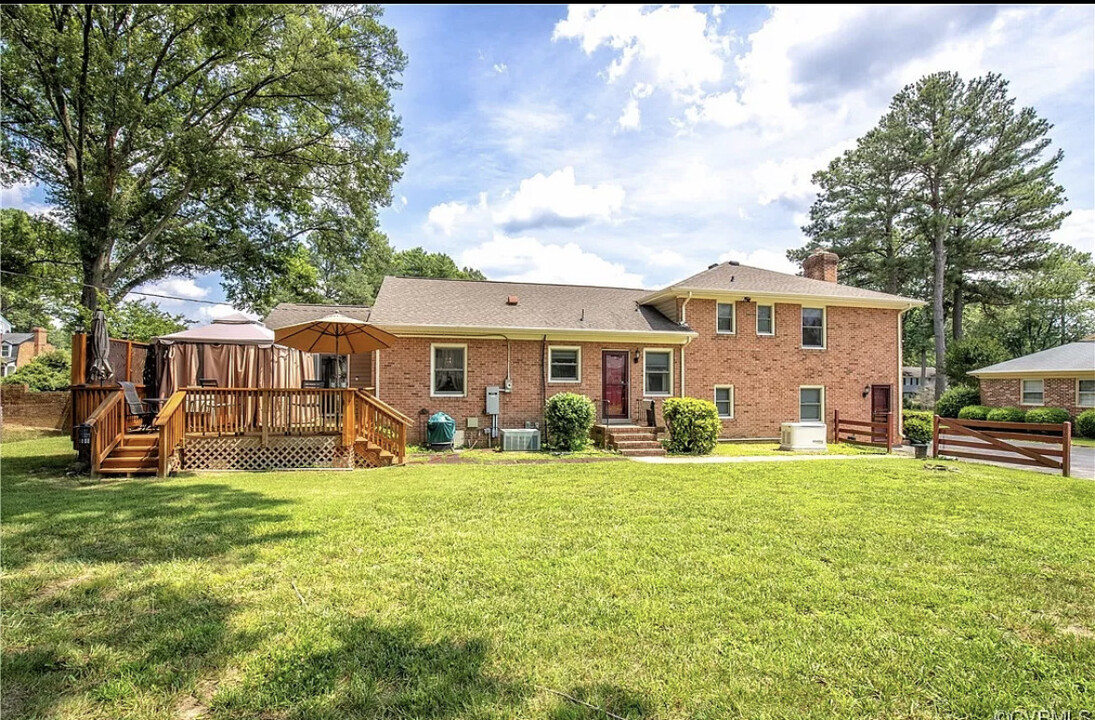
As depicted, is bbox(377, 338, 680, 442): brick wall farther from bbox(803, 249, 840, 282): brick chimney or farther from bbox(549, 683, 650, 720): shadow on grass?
bbox(549, 683, 650, 720): shadow on grass

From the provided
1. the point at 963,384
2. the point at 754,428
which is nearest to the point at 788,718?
Result: the point at 754,428

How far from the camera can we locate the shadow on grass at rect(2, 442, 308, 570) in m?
4.42

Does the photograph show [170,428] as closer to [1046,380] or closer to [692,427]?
[692,427]

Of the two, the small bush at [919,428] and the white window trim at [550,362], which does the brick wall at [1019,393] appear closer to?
the small bush at [919,428]

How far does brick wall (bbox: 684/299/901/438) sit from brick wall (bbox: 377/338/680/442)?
2406 mm

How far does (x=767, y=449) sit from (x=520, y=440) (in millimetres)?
6813

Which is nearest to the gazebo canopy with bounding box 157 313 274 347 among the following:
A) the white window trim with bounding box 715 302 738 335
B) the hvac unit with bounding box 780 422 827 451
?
the white window trim with bounding box 715 302 738 335

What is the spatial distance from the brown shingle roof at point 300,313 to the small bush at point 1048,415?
26.3m

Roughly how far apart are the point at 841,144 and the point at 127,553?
125ft

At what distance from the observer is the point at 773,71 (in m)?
4.91

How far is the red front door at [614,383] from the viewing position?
14445 millimetres

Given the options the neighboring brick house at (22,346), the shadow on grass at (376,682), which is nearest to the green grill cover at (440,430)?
the shadow on grass at (376,682)

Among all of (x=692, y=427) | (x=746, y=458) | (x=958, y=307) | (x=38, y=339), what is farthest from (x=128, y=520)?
(x=38, y=339)

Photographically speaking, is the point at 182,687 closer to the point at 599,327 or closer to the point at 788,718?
the point at 788,718
